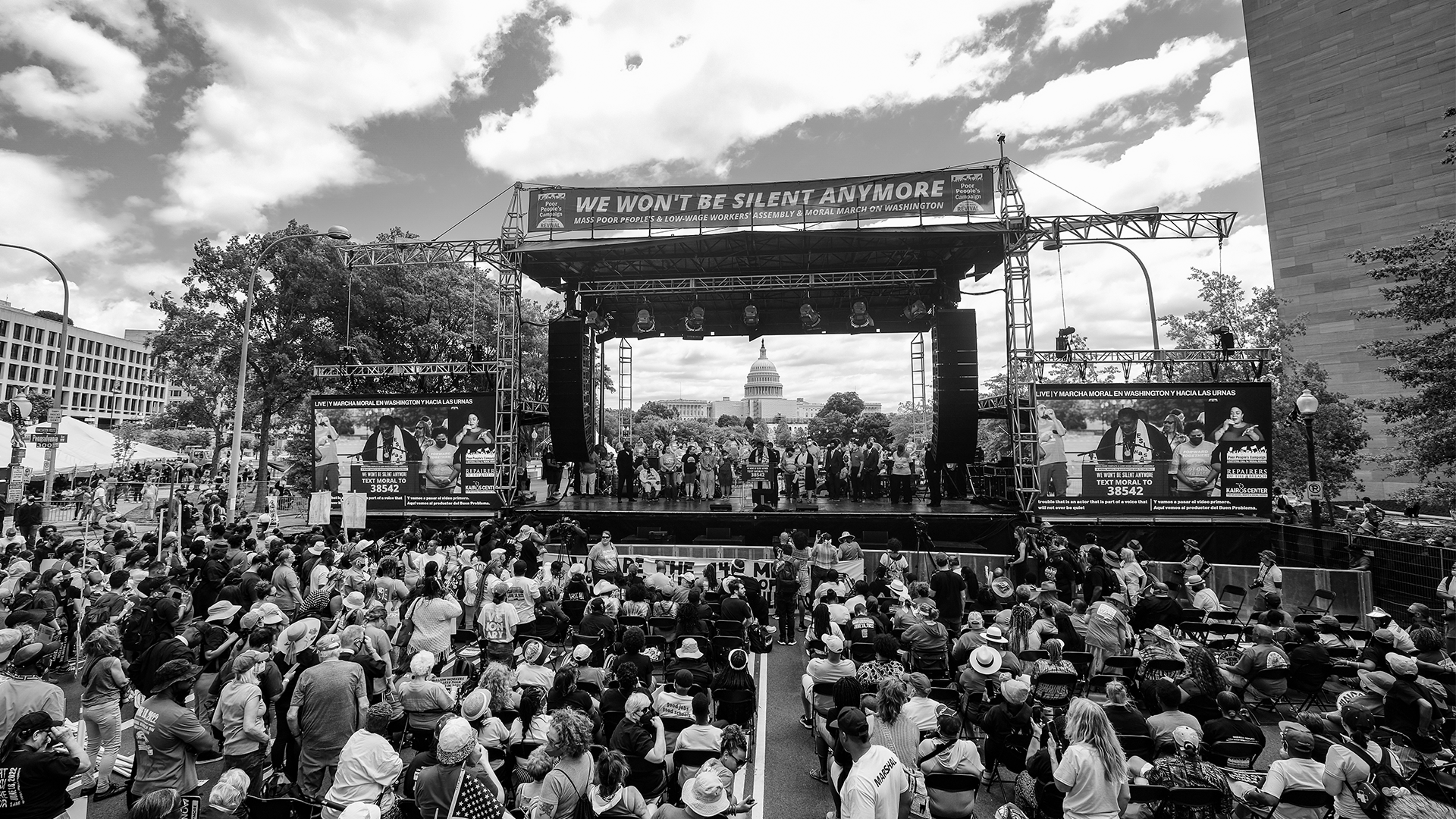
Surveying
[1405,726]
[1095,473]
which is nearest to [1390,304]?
[1095,473]

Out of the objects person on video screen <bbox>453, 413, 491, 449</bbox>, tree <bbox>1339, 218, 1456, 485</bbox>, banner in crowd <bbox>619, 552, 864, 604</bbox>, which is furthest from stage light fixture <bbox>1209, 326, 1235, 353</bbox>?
person on video screen <bbox>453, 413, 491, 449</bbox>

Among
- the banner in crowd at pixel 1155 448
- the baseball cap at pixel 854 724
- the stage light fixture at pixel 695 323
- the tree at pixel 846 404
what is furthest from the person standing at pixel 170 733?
the tree at pixel 846 404

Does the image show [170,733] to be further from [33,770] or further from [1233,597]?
[1233,597]

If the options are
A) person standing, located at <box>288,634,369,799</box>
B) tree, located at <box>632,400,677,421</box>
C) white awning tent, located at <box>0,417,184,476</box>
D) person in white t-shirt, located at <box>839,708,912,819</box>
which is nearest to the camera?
person in white t-shirt, located at <box>839,708,912,819</box>

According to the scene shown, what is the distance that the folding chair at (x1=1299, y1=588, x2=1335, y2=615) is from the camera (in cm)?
1040

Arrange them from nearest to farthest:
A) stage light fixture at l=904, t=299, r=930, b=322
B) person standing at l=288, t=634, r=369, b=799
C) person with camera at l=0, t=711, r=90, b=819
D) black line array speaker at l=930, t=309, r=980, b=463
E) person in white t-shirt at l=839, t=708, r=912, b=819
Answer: person with camera at l=0, t=711, r=90, b=819 → person in white t-shirt at l=839, t=708, r=912, b=819 → person standing at l=288, t=634, r=369, b=799 → black line array speaker at l=930, t=309, r=980, b=463 → stage light fixture at l=904, t=299, r=930, b=322

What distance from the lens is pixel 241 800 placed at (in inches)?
144

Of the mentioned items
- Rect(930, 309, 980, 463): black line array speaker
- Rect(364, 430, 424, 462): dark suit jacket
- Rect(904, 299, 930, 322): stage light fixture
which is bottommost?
Rect(364, 430, 424, 462): dark suit jacket

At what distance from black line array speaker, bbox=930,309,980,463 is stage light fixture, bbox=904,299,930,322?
1.57 m

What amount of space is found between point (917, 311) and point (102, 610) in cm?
1862

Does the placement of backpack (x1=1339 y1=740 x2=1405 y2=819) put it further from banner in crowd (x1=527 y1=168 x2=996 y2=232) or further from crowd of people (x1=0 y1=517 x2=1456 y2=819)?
banner in crowd (x1=527 y1=168 x2=996 y2=232)

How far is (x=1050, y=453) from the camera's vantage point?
1692 cm

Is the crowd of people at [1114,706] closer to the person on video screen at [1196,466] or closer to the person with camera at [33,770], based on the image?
the person with camera at [33,770]

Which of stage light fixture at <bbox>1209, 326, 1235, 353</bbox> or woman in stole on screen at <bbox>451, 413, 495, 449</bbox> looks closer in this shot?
stage light fixture at <bbox>1209, 326, 1235, 353</bbox>
